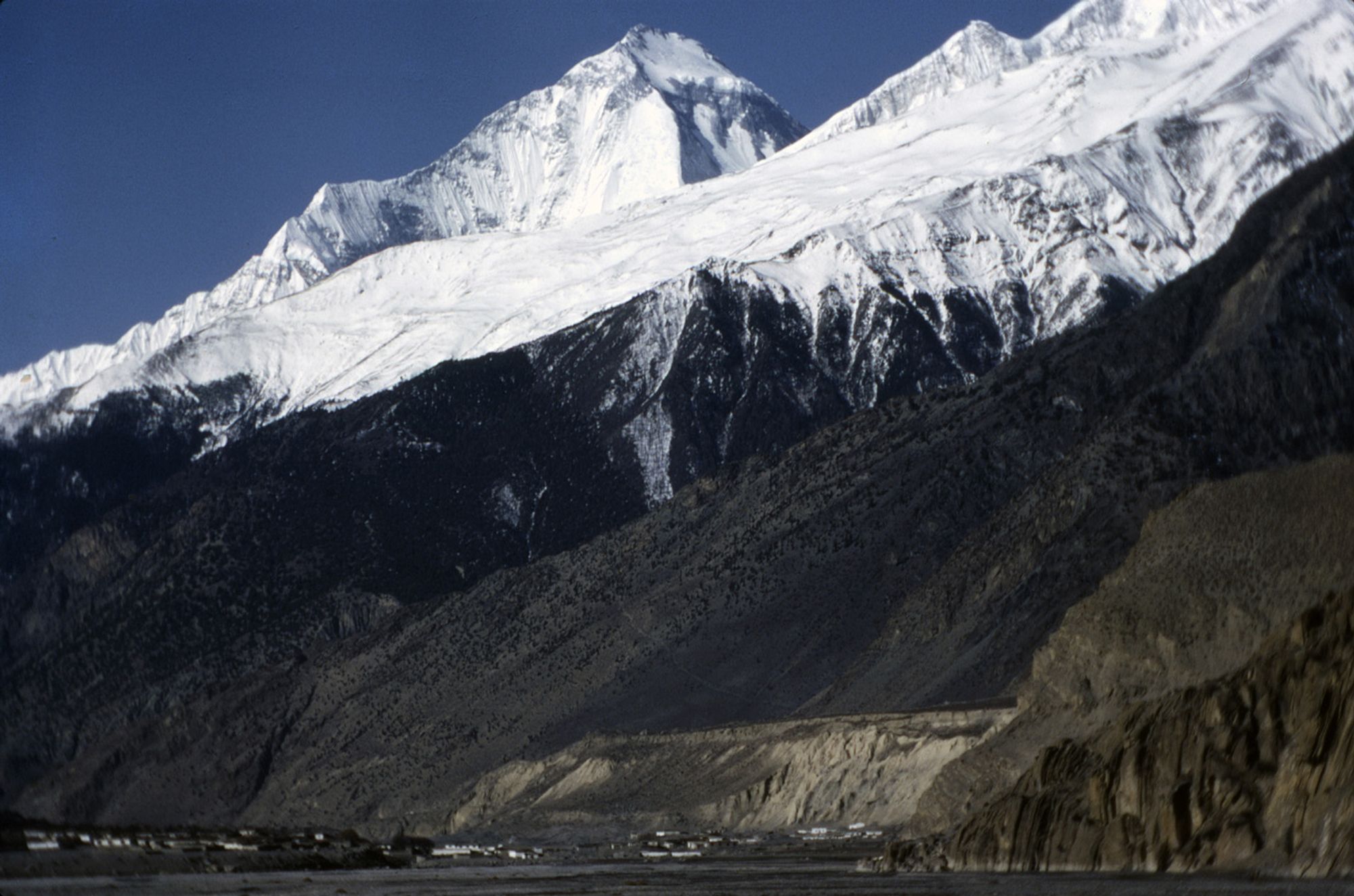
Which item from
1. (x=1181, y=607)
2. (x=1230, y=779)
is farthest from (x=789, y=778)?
(x=1230, y=779)

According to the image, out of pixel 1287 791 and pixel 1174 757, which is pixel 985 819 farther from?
pixel 1287 791

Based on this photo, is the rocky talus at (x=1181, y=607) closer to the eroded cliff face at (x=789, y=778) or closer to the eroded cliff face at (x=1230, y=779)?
the eroded cliff face at (x=1230, y=779)

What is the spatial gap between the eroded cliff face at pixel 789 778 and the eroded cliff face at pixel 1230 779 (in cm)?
6633

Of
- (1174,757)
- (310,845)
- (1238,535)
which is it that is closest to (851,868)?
(1238,535)

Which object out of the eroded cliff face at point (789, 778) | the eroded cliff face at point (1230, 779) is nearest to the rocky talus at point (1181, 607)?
the eroded cliff face at point (1230, 779)

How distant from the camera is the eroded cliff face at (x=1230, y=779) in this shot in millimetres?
64875

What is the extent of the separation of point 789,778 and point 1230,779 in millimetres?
105211

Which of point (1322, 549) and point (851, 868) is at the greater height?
point (1322, 549)

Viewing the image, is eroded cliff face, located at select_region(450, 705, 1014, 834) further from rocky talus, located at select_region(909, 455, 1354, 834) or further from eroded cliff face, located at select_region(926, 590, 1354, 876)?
eroded cliff face, located at select_region(926, 590, 1354, 876)

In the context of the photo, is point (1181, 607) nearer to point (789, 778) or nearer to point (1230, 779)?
point (1230, 779)

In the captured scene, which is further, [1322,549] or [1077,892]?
[1322,549]

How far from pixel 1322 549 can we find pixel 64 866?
6213cm

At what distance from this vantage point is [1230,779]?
229 feet

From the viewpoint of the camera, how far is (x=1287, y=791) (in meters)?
66.4
